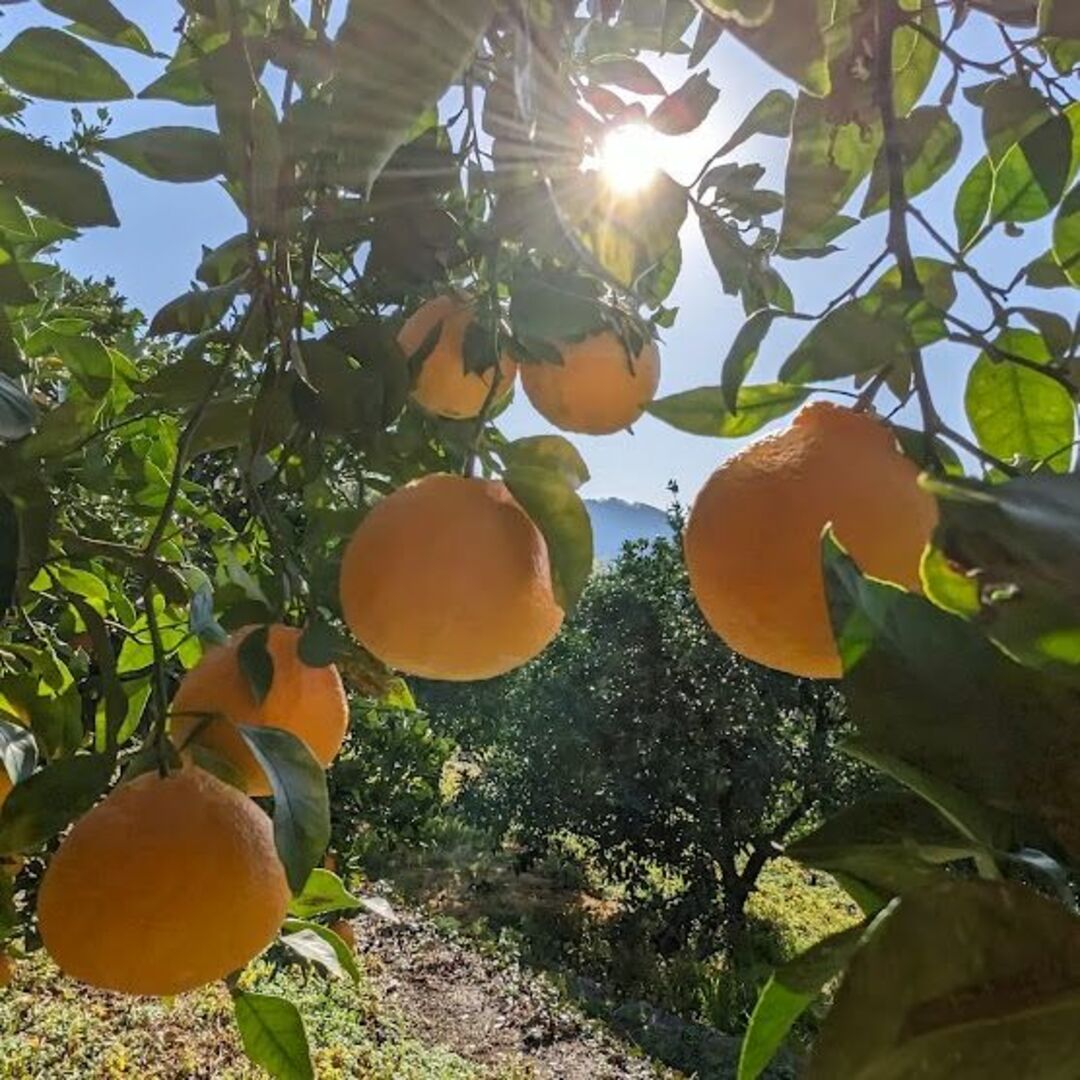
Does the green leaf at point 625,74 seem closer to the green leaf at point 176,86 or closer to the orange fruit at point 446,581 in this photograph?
the green leaf at point 176,86

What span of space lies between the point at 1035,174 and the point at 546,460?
300 mm

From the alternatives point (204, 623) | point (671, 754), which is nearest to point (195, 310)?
point (204, 623)

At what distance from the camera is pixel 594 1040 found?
529cm

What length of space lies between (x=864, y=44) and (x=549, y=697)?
23.8 ft

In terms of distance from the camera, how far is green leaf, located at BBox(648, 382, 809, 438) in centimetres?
55

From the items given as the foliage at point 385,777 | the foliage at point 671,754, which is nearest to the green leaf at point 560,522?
the foliage at point 385,777

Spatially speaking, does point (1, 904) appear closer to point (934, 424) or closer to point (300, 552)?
point (300, 552)

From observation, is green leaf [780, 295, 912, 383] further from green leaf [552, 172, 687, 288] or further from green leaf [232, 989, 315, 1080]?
green leaf [232, 989, 315, 1080]

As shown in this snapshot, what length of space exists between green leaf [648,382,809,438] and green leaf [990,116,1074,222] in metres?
0.14

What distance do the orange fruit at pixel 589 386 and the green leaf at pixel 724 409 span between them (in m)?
0.28

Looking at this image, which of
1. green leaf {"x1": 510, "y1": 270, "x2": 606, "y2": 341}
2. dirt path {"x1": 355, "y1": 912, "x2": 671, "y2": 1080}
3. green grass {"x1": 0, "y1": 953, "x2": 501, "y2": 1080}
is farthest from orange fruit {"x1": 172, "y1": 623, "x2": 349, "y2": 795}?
dirt path {"x1": 355, "y1": 912, "x2": 671, "y2": 1080}

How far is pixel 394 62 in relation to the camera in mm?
388

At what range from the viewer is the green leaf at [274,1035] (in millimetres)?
752

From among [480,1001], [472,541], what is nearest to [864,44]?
[472,541]
